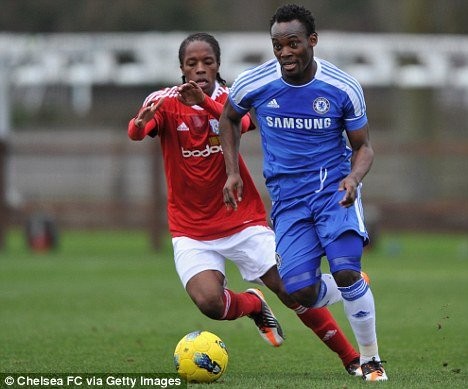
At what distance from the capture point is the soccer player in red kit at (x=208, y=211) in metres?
8.38

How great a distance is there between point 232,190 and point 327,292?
3.01ft

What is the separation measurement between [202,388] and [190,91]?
1.99 meters

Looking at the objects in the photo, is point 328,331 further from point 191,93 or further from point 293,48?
point 293,48

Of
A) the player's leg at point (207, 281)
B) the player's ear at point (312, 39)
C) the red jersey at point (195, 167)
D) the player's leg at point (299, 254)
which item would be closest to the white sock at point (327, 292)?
the player's leg at point (299, 254)

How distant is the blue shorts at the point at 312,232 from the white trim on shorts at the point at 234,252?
2.29ft

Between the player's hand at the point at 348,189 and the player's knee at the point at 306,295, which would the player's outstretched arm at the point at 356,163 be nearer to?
the player's hand at the point at 348,189

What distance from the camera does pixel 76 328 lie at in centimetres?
1123

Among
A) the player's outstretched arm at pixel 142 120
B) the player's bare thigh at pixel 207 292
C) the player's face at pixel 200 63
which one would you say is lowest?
the player's bare thigh at pixel 207 292

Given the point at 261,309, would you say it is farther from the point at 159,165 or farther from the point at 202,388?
the point at 159,165

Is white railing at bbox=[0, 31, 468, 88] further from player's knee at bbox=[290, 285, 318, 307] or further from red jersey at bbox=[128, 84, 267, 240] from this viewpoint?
player's knee at bbox=[290, 285, 318, 307]

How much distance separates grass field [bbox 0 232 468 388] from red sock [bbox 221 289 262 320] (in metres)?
0.38

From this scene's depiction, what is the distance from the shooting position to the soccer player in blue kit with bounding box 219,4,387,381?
771 centimetres

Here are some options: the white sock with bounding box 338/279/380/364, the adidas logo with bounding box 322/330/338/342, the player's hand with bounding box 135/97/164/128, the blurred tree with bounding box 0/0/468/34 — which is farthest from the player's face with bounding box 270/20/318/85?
the blurred tree with bounding box 0/0/468/34

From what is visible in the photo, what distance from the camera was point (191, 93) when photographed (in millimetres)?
8125
